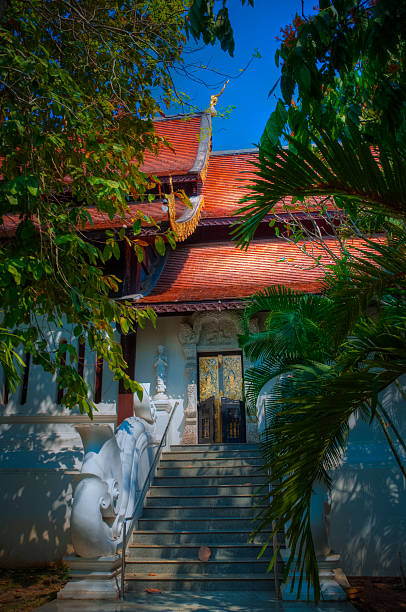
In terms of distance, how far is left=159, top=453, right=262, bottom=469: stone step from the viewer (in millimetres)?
7367

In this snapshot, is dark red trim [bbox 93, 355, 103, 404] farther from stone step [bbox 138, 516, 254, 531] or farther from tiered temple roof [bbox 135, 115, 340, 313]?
stone step [bbox 138, 516, 254, 531]

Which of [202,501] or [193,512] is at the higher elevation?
[202,501]

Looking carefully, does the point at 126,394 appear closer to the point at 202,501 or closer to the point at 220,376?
the point at 220,376

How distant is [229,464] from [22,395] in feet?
13.7

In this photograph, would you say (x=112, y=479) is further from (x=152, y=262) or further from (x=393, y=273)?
(x=152, y=262)

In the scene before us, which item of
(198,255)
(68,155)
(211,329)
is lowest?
(211,329)

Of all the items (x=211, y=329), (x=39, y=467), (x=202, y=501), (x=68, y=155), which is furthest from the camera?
(x=211, y=329)

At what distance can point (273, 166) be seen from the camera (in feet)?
7.86

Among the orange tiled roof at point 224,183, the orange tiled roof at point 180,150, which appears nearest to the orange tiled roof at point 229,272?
the orange tiled roof at point 224,183

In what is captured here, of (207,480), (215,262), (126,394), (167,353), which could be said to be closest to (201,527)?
(207,480)

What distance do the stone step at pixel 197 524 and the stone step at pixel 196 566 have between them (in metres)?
0.60

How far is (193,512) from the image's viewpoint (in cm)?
634

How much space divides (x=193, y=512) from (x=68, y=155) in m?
4.77

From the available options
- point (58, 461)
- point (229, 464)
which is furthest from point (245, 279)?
point (58, 461)
